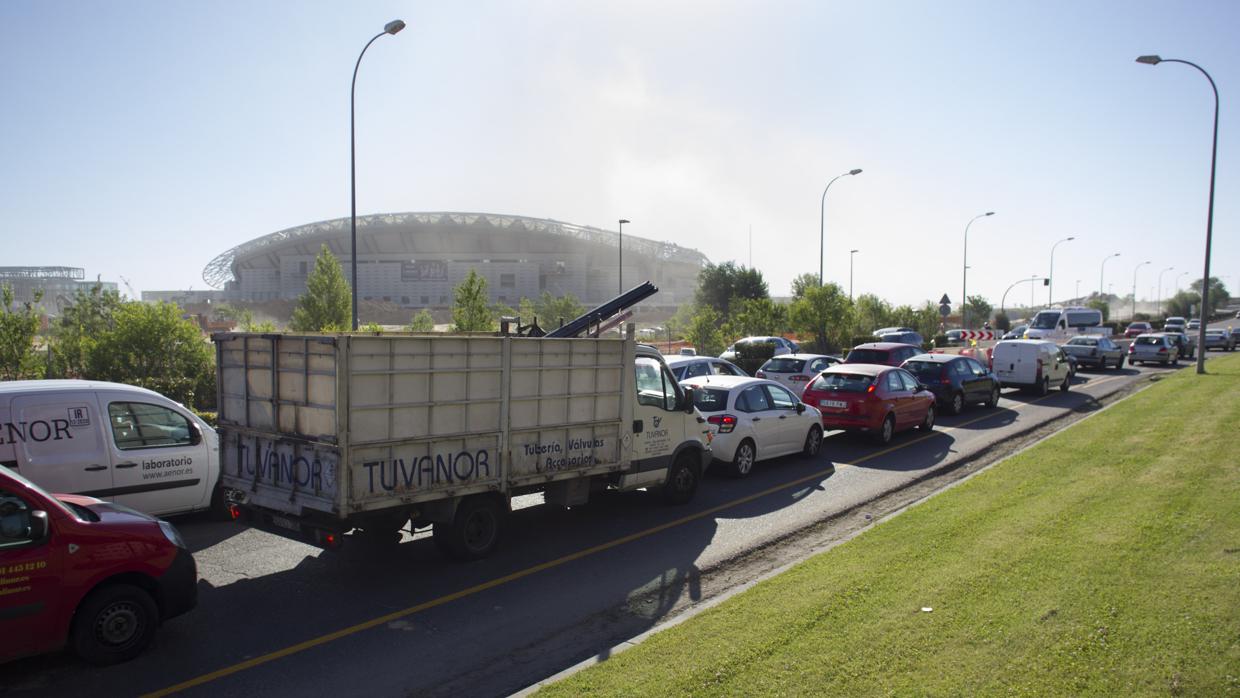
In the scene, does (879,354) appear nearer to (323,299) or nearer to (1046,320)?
(1046,320)

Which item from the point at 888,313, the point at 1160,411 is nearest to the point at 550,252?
the point at 888,313

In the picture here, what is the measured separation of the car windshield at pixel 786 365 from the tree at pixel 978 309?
2597 inches

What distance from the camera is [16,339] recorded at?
55.6 feet

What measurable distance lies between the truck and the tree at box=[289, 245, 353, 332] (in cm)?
3318

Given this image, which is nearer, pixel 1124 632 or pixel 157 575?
pixel 1124 632

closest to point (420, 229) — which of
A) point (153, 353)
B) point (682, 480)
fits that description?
point (153, 353)

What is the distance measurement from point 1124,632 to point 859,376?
1022 centimetres

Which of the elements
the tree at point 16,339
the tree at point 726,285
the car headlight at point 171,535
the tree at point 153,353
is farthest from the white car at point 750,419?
the tree at point 726,285

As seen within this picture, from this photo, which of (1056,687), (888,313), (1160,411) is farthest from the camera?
(888,313)

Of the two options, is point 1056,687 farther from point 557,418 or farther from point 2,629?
point 2,629

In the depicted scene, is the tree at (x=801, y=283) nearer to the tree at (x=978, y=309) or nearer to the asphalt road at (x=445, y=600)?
the tree at (x=978, y=309)

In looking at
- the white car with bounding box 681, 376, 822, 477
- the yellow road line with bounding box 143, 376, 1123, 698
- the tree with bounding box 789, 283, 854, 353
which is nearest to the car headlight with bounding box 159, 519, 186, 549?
the yellow road line with bounding box 143, 376, 1123, 698

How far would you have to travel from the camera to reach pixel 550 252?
445ft

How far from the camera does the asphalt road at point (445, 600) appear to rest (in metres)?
5.27
